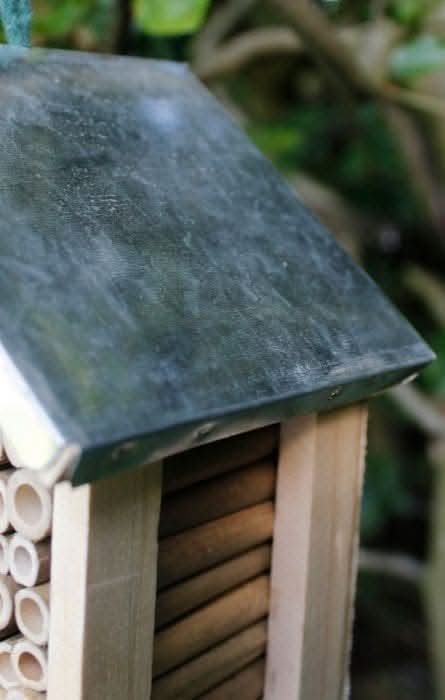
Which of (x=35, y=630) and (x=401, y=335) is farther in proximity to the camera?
(x=401, y=335)

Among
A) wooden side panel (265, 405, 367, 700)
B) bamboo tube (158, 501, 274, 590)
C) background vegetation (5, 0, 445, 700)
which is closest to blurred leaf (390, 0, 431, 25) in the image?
background vegetation (5, 0, 445, 700)

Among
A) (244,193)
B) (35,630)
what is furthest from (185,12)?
(35,630)

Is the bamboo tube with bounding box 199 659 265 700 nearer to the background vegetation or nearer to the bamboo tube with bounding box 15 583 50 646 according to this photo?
the bamboo tube with bounding box 15 583 50 646

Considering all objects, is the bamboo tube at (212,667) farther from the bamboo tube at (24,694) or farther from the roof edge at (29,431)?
the roof edge at (29,431)

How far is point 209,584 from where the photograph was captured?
2.78ft

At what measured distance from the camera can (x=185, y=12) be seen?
1.00m

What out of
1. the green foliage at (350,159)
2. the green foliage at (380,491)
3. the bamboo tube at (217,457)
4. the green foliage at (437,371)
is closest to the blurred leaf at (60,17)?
the bamboo tube at (217,457)

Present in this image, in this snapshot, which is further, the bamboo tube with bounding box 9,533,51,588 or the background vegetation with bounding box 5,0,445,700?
the background vegetation with bounding box 5,0,445,700

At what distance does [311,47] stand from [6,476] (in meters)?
1.02

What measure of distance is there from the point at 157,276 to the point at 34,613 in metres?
0.30

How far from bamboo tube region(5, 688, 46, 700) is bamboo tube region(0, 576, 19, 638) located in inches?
2.2

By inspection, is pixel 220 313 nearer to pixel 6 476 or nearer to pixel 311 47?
pixel 6 476

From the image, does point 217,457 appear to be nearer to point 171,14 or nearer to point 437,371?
point 171,14

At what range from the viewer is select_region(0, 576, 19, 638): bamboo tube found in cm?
73
